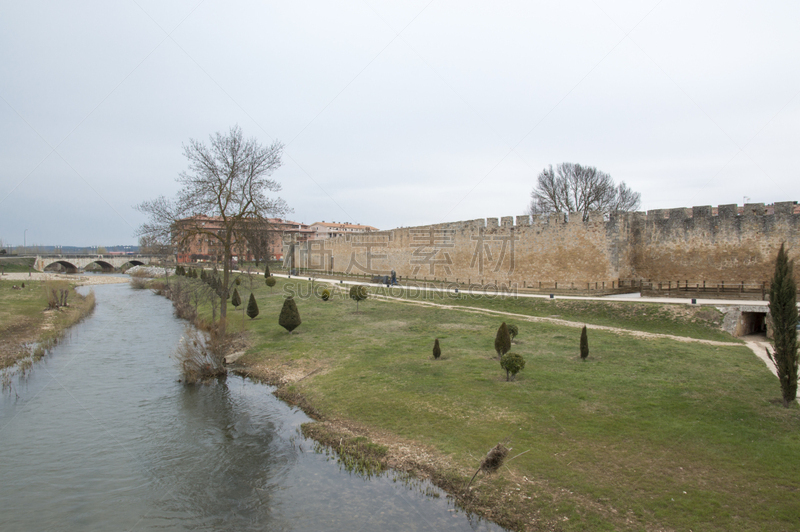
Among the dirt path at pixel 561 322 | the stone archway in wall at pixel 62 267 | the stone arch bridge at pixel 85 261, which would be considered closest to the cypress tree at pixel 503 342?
the dirt path at pixel 561 322

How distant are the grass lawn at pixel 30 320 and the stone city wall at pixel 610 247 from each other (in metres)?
20.5

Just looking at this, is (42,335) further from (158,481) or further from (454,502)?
(454,502)

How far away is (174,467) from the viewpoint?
7.37m

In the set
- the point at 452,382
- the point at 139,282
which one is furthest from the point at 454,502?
the point at 139,282

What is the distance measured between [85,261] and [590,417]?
71522 mm

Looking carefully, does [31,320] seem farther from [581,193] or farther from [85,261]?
[85,261]

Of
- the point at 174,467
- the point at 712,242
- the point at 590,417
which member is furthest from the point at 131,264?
the point at 590,417

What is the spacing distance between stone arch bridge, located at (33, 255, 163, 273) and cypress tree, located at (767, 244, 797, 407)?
57.2m

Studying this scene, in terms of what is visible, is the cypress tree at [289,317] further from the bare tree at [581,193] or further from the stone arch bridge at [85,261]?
the stone arch bridge at [85,261]

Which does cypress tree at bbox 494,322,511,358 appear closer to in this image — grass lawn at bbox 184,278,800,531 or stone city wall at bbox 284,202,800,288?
grass lawn at bbox 184,278,800,531

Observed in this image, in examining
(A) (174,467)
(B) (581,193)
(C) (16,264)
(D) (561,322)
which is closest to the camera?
(A) (174,467)

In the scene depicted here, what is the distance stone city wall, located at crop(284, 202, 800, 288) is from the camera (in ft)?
54.7

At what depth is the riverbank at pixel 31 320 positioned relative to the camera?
47.5ft

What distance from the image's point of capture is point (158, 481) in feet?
22.8
